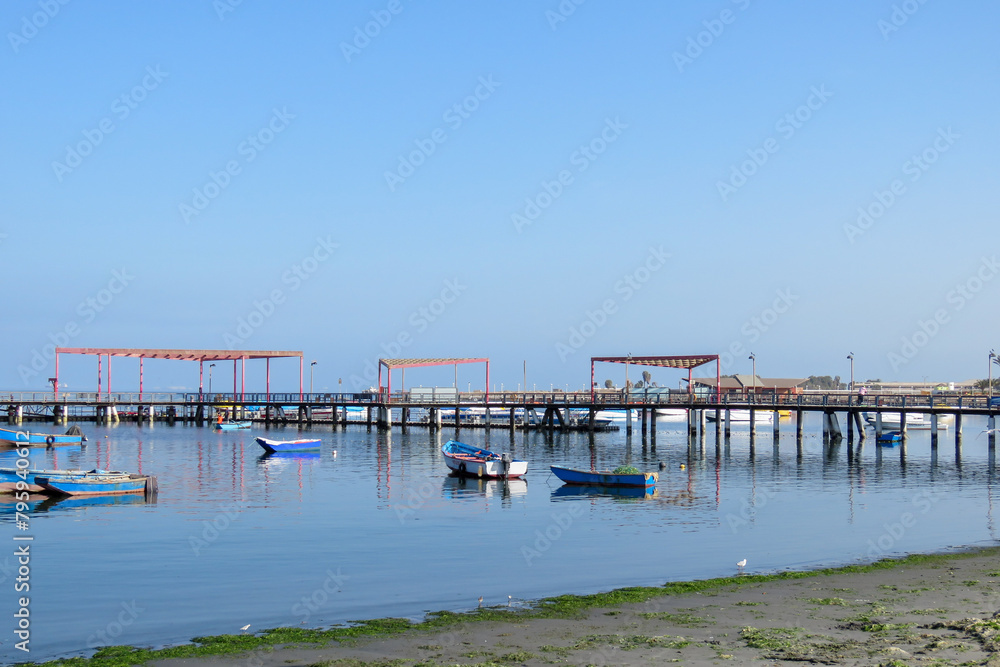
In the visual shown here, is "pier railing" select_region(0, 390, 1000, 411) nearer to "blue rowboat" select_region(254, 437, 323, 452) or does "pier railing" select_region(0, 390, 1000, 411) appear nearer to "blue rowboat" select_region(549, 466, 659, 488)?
"blue rowboat" select_region(254, 437, 323, 452)

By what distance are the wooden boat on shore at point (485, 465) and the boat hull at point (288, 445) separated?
20472 mm

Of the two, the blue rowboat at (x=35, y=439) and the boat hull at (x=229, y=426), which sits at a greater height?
the blue rowboat at (x=35, y=439)

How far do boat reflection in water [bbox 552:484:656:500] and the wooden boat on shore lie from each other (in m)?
5.17

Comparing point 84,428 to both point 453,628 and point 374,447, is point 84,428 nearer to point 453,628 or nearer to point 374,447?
point 374,447

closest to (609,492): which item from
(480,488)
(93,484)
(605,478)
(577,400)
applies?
(605,478)

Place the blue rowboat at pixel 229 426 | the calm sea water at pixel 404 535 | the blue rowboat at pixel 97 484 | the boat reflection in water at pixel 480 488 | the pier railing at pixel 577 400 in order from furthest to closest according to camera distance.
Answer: the blue rowboat at pixel 229 426
the pier railing at pixel 577 400
the boat reflection in water at pixel 480 488
the blue rowboat at pixel 97 484
the calm sea water at pixel 404 535

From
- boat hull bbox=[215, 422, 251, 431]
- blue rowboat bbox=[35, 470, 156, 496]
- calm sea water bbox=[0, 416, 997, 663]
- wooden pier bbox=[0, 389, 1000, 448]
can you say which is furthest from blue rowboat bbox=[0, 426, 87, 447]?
blue rowboat bbox=[35, 470, 156, 496]

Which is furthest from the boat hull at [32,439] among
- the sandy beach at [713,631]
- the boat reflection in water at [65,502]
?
the sandy beach at [713,631]

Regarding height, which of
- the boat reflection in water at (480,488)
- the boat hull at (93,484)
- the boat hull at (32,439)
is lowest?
the boat reflection in water at (480,488)

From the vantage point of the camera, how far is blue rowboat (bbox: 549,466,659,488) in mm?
46750

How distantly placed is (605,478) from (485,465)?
8.16 meters

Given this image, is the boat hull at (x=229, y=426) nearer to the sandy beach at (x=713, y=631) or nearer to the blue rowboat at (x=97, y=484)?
the blue rowboat at (x=97, y=484)

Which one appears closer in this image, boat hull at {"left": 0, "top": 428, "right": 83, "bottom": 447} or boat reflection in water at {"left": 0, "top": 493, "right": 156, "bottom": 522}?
boat reflection in water at {"left": 0, "top": 493, "right": 156, "bottom": 522}

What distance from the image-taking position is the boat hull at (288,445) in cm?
7206
